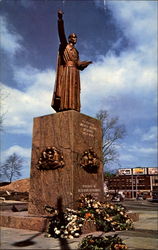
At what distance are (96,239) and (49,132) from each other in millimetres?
4196

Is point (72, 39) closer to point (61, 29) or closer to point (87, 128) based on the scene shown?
point (61, 29)

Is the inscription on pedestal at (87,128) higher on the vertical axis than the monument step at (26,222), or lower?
higher

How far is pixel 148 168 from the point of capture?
8250 centimetres

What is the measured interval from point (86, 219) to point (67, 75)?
4925 millimetres

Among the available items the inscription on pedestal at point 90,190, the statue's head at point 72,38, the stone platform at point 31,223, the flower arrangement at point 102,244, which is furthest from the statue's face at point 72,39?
the flower arrangement at point 102,244

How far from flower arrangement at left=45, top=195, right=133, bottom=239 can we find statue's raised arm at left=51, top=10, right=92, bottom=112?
3.20m

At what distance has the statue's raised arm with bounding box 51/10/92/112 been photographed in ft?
28.4

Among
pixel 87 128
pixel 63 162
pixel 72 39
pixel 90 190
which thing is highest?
pixel 72 39

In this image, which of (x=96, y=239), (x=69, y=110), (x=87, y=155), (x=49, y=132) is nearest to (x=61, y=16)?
(x=69, y=110)

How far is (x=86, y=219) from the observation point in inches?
241

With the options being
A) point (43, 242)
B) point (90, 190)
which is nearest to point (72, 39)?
point (90, 190)

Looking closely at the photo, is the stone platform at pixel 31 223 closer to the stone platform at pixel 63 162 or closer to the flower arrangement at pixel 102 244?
the stone platform at pixel 63 162

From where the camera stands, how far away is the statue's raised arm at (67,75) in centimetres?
866

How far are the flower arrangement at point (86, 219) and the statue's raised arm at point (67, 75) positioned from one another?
10.5 ft
